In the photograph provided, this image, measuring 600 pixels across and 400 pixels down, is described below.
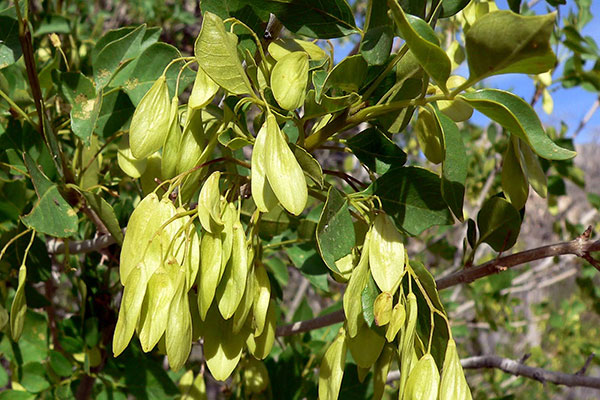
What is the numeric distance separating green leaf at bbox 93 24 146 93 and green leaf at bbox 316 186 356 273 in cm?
36

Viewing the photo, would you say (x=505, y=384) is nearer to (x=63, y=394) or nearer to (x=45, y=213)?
(x=63, y=394)

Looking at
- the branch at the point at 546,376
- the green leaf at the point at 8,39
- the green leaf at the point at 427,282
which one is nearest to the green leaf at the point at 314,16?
the green leaf at the point at 427,282

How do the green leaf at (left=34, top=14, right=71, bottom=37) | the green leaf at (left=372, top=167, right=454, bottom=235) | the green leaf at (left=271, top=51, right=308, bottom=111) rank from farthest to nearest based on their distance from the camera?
the green leaf at (left=34, top=14, right=71, bottom=37), the green leaf at (left=372, top=167, right=454, bottom=235), the green leaf at (left=271, top=51, right=308, bottom=111)

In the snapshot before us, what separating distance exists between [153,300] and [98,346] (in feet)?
A: 1.60

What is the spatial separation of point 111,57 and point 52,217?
22 cm

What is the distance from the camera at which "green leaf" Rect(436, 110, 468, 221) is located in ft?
1.75

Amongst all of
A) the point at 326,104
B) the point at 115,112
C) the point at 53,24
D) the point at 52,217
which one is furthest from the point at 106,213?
the point at 53,24

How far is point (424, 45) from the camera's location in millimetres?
391

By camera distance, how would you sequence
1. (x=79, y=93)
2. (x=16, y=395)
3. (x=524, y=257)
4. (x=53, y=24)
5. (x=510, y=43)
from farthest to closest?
(x=53, y=24) < (x=16, y=395) < (x=79, y=93) < (x=524, y=257) < (x=510, y=43)

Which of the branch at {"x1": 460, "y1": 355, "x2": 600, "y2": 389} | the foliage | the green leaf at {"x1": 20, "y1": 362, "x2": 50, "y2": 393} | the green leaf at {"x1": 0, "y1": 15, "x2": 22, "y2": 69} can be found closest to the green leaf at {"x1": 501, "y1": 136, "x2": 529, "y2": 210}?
the foliage

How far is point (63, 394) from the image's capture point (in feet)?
2.62

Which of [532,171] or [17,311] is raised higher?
[532,171]

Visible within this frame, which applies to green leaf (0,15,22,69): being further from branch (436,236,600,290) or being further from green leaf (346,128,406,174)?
branch (436,236,600,290)

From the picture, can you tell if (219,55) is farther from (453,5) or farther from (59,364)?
(59,364)
